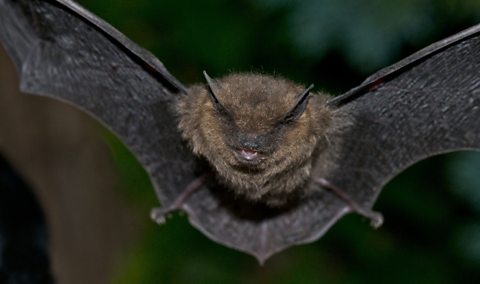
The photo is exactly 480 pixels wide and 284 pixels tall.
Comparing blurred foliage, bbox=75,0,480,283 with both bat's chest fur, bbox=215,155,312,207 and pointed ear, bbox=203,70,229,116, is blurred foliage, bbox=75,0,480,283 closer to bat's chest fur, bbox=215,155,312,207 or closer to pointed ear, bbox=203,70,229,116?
bat's chest fur, bbox=215,155,312,207

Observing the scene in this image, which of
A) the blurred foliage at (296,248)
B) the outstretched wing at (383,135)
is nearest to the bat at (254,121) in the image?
the outstretched wing at (383,135)

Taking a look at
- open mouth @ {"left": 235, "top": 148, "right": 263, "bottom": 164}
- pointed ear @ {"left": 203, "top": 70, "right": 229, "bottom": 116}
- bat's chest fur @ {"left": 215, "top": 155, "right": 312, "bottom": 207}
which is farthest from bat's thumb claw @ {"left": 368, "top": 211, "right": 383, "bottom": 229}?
pointed ear @ {"left": 203, "top": 70, "right": 229, "bottom": 116}

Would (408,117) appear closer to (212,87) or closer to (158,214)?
(212,87)

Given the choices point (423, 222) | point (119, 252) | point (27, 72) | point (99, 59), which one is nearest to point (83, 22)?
point (99, 59)

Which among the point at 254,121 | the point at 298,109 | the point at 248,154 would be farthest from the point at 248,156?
the point at 298,109

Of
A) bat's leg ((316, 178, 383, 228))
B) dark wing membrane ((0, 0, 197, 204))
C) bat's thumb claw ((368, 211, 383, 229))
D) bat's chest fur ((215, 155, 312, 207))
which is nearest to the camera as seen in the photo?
bat's chest fur ((215, 155, 312, 207))

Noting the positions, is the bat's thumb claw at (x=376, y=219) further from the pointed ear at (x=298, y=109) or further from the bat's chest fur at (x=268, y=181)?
the pointed ear at (x=298, y=109)

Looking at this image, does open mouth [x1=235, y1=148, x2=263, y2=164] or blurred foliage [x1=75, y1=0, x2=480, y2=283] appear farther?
blurred foliage [x1=75, y1=0, x2=480, y2=283]
